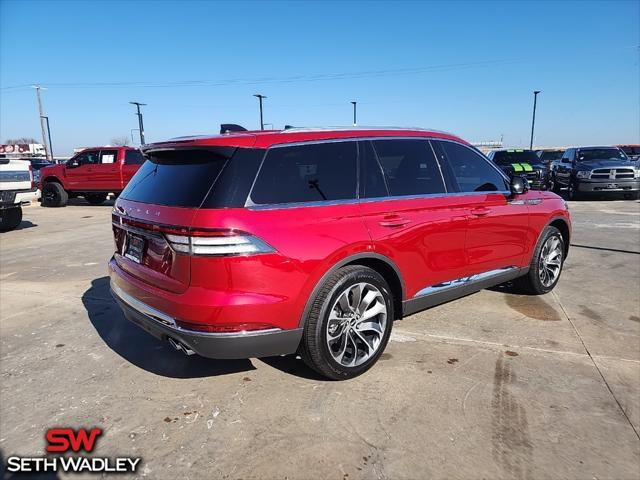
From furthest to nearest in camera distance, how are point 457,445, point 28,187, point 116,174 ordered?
point 116,174 < point 28,187 < point 457,445

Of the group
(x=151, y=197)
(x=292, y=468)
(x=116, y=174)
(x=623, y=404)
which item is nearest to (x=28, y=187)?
(x=116, y=174)

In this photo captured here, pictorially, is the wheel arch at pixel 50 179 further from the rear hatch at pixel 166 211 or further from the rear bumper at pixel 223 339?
the rear bumper at pixel 223 339

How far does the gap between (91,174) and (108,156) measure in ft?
3.13

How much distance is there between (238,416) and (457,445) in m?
1.30

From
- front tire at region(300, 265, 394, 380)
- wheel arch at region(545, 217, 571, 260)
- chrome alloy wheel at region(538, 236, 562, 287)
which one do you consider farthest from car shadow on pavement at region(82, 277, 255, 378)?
wheel arch at region(545, 217, 571, 260)

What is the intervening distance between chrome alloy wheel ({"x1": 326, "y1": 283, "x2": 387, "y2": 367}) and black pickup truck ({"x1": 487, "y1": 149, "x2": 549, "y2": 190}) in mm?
12346

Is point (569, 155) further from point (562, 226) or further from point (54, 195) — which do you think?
point (54, 195)

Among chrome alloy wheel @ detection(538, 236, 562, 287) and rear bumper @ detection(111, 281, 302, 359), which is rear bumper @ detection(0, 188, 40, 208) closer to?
rear bumper @ detection(111, 281, 302, 359)

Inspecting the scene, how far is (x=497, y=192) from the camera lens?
4.25 meters

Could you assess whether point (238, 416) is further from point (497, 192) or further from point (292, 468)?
point (497, 192)

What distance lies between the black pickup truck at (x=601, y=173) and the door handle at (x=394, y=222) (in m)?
14.4

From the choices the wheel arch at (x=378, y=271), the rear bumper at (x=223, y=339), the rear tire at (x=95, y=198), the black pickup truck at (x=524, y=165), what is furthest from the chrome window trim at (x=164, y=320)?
the rear tire at (x=95, y=198)

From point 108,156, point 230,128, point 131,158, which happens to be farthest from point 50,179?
point 230,128

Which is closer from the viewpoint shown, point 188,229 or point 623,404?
point 188,229
